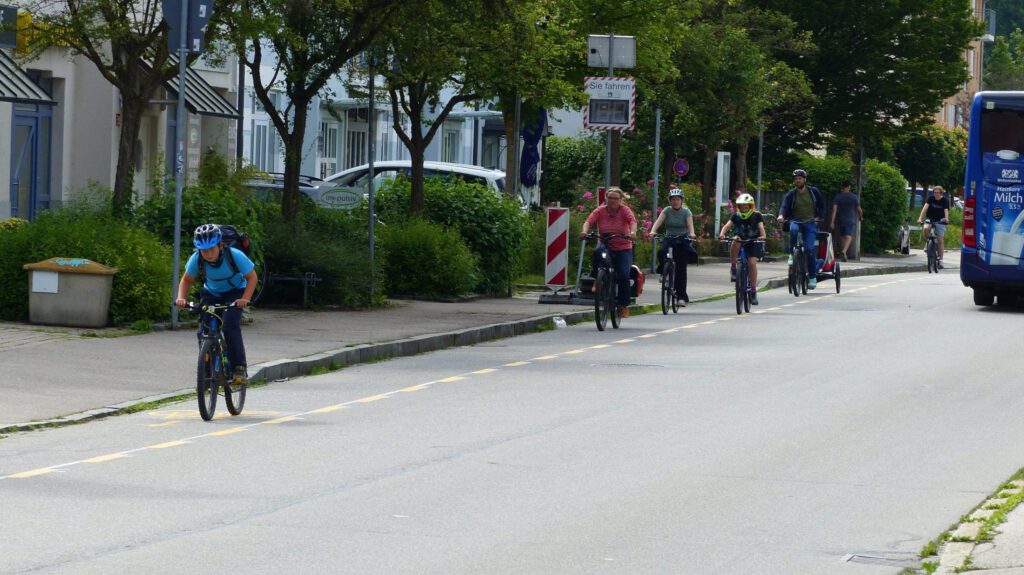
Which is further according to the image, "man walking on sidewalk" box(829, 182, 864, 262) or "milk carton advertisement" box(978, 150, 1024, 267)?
"man walking on sidewalk" box(829, 182, 864, 262)

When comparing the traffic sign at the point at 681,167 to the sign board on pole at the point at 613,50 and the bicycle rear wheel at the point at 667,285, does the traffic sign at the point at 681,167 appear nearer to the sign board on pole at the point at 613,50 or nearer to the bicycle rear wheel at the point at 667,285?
the sign board on pole at the point at 613,50

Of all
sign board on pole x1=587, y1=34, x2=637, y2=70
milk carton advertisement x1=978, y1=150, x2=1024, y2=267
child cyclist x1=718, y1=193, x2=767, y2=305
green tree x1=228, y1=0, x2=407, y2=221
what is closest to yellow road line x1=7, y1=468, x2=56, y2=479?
green tree x1=228, y1=0, x2=407, y2=221

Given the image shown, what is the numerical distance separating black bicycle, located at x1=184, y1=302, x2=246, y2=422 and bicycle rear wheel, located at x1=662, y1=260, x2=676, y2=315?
12031 millimetres

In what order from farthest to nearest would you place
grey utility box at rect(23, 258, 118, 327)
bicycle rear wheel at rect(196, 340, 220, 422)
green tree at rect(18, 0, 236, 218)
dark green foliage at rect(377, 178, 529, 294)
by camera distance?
1. dark green foliage at rect(377, 178, 529, 294)
2. green tree at rect(18, 0, 236, 218)
3. grey utility box at rect(23, 258, 118, 327)
4. bicycle rear wheel at rect(196, 340, 220, 422)

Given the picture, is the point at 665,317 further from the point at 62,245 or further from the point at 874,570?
the point at 874,570

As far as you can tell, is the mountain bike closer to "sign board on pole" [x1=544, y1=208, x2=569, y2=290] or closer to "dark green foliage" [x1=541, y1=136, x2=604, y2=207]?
"sign board on pole" [x1=544, y1=208, x2=569, y2=290]

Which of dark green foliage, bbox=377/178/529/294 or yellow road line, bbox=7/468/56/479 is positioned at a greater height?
dark green foliage, bbox=377/178/529/294

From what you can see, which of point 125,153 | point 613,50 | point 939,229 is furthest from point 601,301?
point 939,229

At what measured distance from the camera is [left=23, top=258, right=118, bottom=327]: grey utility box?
57.6 feet

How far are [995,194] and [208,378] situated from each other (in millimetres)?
15844

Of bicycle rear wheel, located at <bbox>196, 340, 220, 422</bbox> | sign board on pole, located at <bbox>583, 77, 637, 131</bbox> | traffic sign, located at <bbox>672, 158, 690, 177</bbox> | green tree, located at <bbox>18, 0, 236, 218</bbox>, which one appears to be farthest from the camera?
traffic sign, located at <bbox>672, 158, 690, 177</bbox>

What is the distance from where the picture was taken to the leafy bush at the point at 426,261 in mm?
24188

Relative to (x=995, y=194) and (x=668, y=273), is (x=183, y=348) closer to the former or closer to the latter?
(x=668, y=273)

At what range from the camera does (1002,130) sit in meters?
25.5
